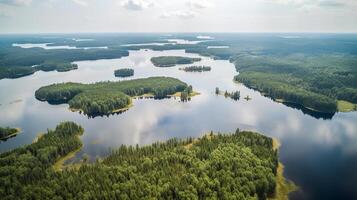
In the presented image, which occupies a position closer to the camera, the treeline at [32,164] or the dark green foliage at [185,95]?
the treeline at [32,164]

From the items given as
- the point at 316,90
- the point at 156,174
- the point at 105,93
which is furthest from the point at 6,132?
the point at 316,90

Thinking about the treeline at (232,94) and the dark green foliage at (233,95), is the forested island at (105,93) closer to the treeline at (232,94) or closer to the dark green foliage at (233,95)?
the treeline at (232,94)

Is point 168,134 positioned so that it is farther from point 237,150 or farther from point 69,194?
point 69,194

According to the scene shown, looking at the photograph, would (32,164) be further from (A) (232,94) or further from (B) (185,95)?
(A) (232,94)

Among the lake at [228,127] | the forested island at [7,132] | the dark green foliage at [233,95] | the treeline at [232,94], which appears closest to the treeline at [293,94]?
the lake at [228,127]

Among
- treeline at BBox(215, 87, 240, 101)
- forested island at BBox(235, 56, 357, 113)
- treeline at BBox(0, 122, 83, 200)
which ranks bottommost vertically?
treeline at BBox(215, 87, 240, 101)

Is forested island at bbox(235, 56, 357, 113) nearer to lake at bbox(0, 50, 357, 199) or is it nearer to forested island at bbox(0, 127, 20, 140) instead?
lake at bbox(0, 50, 357, 199)

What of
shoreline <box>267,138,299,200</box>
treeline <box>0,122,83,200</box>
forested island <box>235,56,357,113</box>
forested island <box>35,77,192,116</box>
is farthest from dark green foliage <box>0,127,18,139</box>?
forested island <box>235,56,357,113</box>
